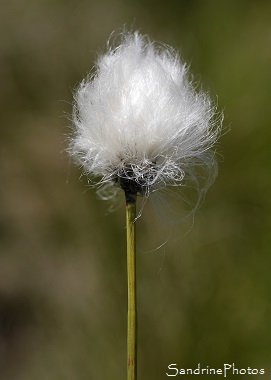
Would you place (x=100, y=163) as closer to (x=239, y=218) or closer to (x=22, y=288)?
(x=239, y=218)

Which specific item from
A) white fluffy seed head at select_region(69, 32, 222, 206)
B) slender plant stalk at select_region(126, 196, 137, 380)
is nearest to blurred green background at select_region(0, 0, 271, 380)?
white fluffy seed head at select_region(69, 32, 222, 206)

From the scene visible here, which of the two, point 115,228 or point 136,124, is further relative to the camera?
point 115,228

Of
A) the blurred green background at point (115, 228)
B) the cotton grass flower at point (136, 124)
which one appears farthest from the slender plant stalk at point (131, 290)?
the blurred green background at point (115, 228)

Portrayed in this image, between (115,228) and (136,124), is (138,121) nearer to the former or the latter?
(136,124)

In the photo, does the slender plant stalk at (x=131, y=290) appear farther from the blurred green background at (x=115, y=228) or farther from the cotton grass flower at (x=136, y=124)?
the blurred green background at (x=115, y=228)

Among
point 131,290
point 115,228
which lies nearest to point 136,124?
point 131,290

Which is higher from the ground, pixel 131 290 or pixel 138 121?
pixel 138 121
